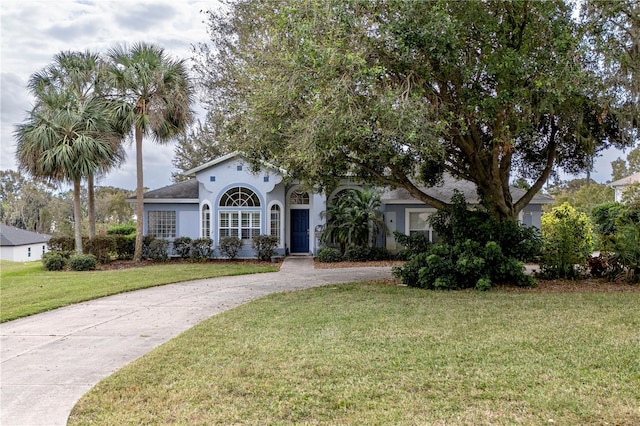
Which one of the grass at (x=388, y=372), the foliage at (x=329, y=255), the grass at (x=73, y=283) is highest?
the foliage at (x=329, y=255)

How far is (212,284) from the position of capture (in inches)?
488

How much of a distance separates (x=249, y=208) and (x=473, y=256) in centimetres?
1111

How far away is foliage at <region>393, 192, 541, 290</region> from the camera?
10.8m

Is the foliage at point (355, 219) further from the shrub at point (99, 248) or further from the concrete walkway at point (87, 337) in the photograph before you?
the shrub at point (99, 248)

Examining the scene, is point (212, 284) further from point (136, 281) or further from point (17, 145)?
point (17, 145)

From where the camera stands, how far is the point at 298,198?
815 inches

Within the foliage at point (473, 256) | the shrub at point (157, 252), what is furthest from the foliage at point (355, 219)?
the shrub at point (157, 252)

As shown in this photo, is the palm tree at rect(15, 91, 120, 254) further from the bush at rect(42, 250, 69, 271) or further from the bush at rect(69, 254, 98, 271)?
the bush at rect(69, 254, 98, 271)

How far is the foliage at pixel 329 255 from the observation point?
18.0 metres

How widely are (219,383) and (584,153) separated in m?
12.6

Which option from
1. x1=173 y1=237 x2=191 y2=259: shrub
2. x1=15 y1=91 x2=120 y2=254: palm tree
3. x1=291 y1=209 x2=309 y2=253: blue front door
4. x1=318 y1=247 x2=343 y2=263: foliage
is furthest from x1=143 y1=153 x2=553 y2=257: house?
x1=15 y1=91 x2=120 y2=254: palm tree

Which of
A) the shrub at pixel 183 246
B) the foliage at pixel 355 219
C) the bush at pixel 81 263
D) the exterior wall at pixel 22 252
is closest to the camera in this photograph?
the bush at pixel 81 263

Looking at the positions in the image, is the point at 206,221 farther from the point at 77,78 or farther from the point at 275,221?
the point at 77,78

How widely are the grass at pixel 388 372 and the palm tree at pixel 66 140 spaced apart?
11688 millimetres
